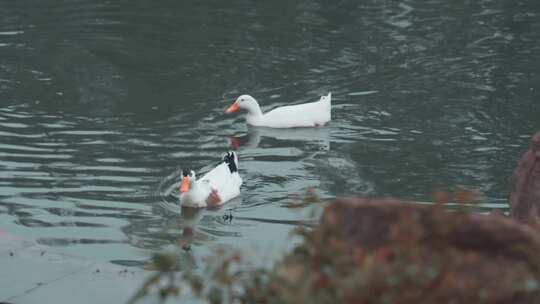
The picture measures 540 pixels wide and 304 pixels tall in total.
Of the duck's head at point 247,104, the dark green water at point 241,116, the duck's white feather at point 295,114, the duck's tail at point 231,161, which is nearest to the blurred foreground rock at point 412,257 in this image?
the dark green water at point 241,116

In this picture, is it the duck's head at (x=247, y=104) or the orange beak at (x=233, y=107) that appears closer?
the duck's head at (x=247, y=104)

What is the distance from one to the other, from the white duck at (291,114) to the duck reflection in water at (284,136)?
79 millimetres

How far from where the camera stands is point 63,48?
1789cm

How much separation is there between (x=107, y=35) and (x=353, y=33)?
169 inches

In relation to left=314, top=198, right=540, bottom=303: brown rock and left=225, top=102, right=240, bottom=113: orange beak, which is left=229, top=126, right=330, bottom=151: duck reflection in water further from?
left=314, top=198, right=540, bottom=303: brown rock

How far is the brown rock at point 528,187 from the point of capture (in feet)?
22.8

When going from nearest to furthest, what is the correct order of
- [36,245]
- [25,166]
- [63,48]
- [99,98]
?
[36,245] < [25,166] < [99,98] < [63,48]

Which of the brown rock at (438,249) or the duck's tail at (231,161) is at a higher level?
the brown rock at (438,249)

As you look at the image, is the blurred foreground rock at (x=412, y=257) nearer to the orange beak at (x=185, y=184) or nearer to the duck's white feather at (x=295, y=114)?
the orange beak at (x=185, y=184)

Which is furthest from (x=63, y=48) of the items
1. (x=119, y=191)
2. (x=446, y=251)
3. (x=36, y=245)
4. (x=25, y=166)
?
(x=446, y=251)

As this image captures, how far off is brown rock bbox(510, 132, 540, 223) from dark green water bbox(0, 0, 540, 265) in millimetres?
2336

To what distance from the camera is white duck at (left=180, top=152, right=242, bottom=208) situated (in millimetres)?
10820

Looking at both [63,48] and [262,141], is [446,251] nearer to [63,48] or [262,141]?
[262,141]

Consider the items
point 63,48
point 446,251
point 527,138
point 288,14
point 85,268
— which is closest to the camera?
point 446,251
